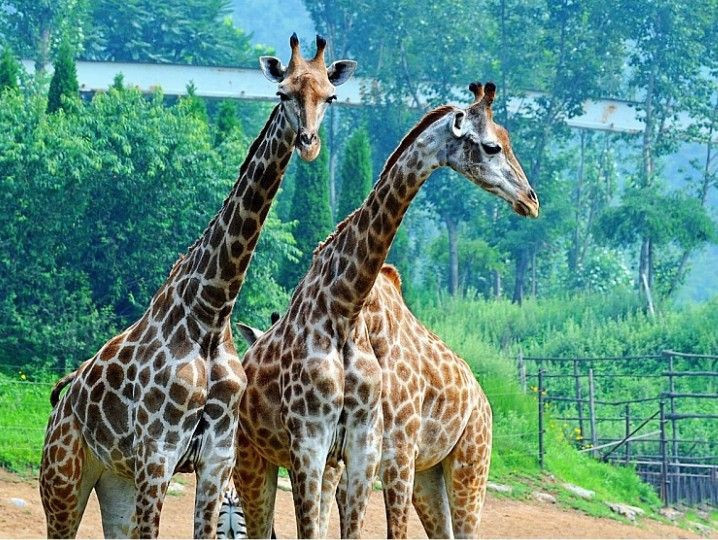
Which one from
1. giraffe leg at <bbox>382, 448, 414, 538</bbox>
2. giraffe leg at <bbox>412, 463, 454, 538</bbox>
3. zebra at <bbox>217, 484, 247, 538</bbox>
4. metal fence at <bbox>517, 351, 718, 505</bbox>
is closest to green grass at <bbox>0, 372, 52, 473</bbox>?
metal fence at <bbox>517, 351, 718, 505</bbox>

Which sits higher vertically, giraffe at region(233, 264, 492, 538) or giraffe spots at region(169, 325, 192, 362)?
giraffe spots at region(169, 325, 192, 362)

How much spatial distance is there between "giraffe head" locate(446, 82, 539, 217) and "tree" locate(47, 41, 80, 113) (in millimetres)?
19603

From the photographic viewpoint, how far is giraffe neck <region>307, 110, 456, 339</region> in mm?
8438

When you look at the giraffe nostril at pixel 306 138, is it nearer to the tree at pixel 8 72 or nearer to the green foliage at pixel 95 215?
the green foliage at pixel 95 215

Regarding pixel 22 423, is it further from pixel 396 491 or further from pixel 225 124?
pixel 225 124

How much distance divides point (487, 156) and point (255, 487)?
228 centimetres

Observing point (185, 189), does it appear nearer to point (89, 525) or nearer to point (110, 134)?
point (110, 134)

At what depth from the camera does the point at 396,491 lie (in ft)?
27.8

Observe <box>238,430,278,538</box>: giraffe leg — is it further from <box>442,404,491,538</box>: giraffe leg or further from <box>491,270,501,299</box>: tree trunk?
<box>491,270,501,299</box>: tree trunk

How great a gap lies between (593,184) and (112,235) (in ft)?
92.0

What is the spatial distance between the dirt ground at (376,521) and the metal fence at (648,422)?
2089 mm

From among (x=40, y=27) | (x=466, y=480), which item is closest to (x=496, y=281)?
(x=40, y=27)

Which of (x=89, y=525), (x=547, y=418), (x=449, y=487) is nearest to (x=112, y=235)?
(x=547, y=418)

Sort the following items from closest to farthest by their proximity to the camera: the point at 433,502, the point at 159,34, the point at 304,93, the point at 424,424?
the point at 304,93 < the point at 424,424 < the point at 433,502 < the point at 159,34
